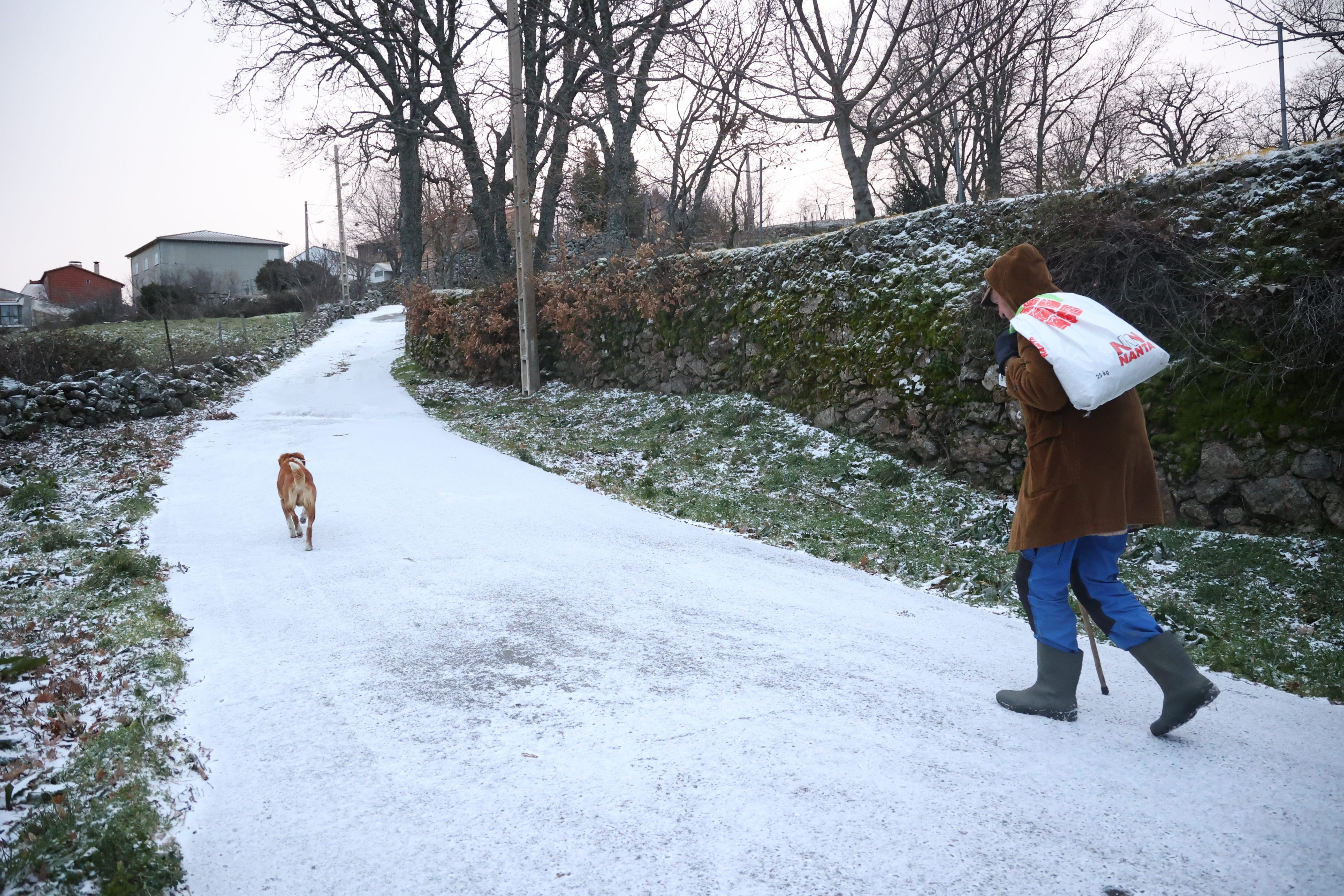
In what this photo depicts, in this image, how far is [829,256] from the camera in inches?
457

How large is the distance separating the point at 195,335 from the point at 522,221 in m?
18.1

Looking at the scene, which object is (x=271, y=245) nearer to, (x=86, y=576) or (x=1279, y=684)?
(x=86, y=576)

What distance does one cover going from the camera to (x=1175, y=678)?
3.14 meters

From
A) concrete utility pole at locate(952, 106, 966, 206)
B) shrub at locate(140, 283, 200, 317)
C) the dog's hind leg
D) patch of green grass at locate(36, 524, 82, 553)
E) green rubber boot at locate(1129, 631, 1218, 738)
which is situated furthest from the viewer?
shrub at locate(140, 283, 200, 317)

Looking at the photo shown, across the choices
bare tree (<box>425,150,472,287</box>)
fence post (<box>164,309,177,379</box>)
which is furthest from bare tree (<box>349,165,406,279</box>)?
fence post (<box>164,309,177,379</box>)

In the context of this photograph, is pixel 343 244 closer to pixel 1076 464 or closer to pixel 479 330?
pixel 479 330

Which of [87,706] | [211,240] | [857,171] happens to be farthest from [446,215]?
[211,240]

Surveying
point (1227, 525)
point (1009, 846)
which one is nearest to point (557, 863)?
point (1009, 846)

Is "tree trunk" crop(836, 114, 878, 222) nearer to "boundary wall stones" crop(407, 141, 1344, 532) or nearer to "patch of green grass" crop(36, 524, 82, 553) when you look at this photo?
"boundary wall stones" crop(407, 141, 1344, 532)

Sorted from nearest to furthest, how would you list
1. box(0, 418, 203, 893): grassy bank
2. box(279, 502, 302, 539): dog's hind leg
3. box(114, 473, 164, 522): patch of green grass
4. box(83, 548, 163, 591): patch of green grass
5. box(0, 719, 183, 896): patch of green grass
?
box(0, 719, 183, 896): patch of green grass → box(0, 418, 203, 893): grassy bank → box(83, 548, 163, 591): patch of green grass → box(279, 502, 302, 539): dog's hind leg → box(114, 473, 164, 522): patch of green grass

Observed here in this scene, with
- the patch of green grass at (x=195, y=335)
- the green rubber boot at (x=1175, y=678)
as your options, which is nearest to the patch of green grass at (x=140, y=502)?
the green rubber boot at (x=1175, y=678)

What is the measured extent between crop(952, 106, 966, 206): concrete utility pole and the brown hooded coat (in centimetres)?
1809

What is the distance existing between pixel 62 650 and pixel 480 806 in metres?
3.19

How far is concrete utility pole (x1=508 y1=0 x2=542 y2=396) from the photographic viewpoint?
15516mm
